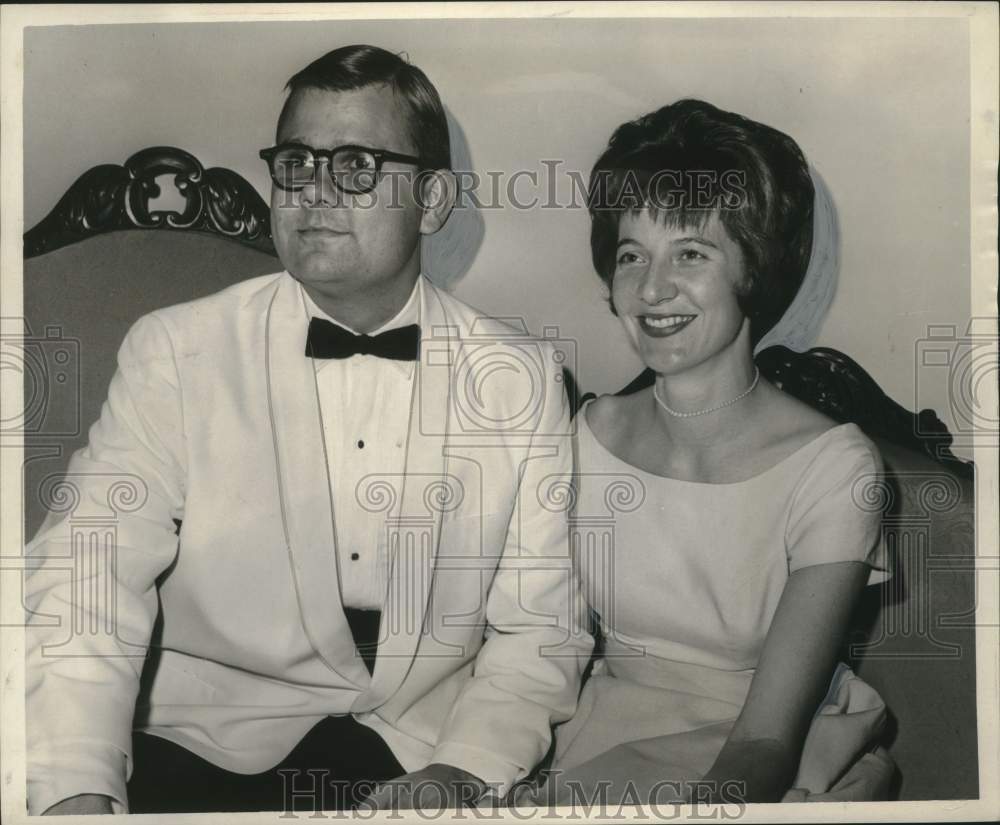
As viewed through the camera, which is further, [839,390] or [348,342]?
[839,390]

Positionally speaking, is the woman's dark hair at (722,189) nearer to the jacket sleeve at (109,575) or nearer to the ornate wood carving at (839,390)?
the ornate wood carving at (839,390)

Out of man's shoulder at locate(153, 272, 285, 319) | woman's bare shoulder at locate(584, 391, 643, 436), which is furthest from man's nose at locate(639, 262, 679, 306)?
man's shoulder at locate(153, 272, 285, 319)

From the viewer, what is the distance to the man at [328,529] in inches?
97.5

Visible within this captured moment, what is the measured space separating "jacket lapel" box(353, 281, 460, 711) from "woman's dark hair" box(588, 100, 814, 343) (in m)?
0.43

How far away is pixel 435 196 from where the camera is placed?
253 cm

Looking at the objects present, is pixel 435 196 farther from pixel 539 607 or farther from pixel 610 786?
pixel 610 786

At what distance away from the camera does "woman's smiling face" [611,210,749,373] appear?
2496 millimetres

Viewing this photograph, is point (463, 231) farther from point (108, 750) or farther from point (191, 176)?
point (108, 750)

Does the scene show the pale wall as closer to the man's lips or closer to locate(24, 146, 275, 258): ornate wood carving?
locate(24, 146, 275, 258): ornate wood carving

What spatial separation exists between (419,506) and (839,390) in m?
1.00

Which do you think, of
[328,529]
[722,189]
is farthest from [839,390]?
[328,529]

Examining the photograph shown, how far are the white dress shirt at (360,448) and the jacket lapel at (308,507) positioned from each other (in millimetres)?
23

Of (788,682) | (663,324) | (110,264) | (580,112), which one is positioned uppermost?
(580,112)

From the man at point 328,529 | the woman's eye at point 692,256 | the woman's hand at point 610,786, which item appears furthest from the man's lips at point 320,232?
the woman's hand at point 610,786
